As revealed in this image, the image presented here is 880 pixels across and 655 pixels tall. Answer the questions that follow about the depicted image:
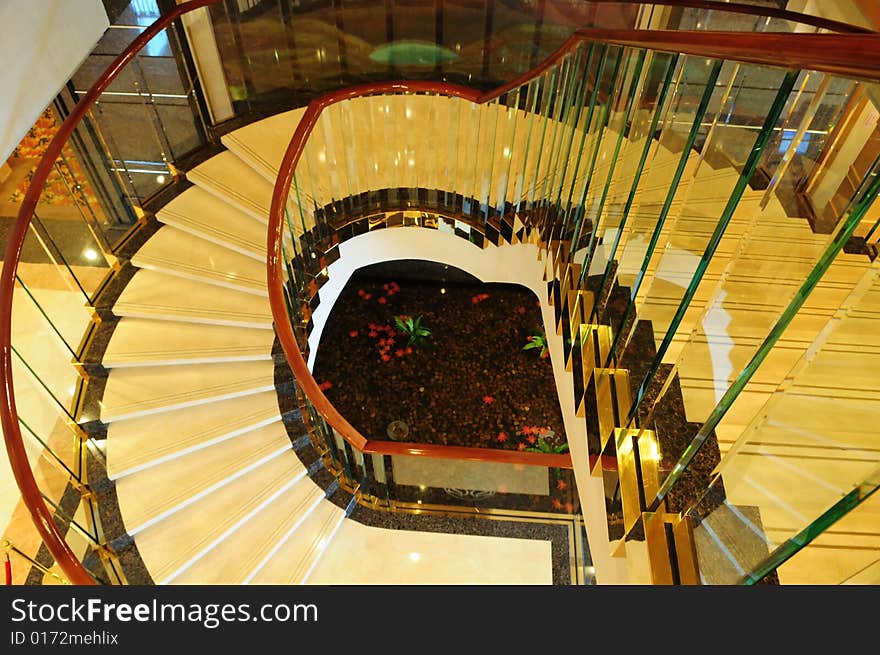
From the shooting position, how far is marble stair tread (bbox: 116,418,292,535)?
3.76 metres

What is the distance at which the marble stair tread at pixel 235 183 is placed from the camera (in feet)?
16.4

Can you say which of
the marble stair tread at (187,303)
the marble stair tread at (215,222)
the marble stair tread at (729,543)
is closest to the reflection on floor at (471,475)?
the marble stair tread at (187,303)

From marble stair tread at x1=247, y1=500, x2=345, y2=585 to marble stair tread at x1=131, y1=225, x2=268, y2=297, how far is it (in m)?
1.72

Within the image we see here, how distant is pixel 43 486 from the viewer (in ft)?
11.2

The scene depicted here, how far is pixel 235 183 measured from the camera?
5.18 meters

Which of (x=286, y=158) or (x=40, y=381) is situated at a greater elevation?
(x=286, y=158)

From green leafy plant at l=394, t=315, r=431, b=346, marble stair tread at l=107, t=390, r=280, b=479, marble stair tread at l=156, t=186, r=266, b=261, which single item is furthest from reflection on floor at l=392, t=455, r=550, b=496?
green leafy plant at l=394, t=315, r=431, b=346

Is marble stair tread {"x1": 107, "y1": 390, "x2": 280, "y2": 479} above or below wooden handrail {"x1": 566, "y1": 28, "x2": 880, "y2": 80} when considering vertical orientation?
above

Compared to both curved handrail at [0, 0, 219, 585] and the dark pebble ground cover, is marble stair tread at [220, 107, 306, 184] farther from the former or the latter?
the dark pebble ground cover

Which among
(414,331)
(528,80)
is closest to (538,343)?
(414,331)

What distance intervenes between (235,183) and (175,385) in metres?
1.91

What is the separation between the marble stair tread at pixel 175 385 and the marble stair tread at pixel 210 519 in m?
0.58

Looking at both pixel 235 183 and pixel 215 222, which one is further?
pixel 235 183

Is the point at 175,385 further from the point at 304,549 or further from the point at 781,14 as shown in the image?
the point at 781,14
